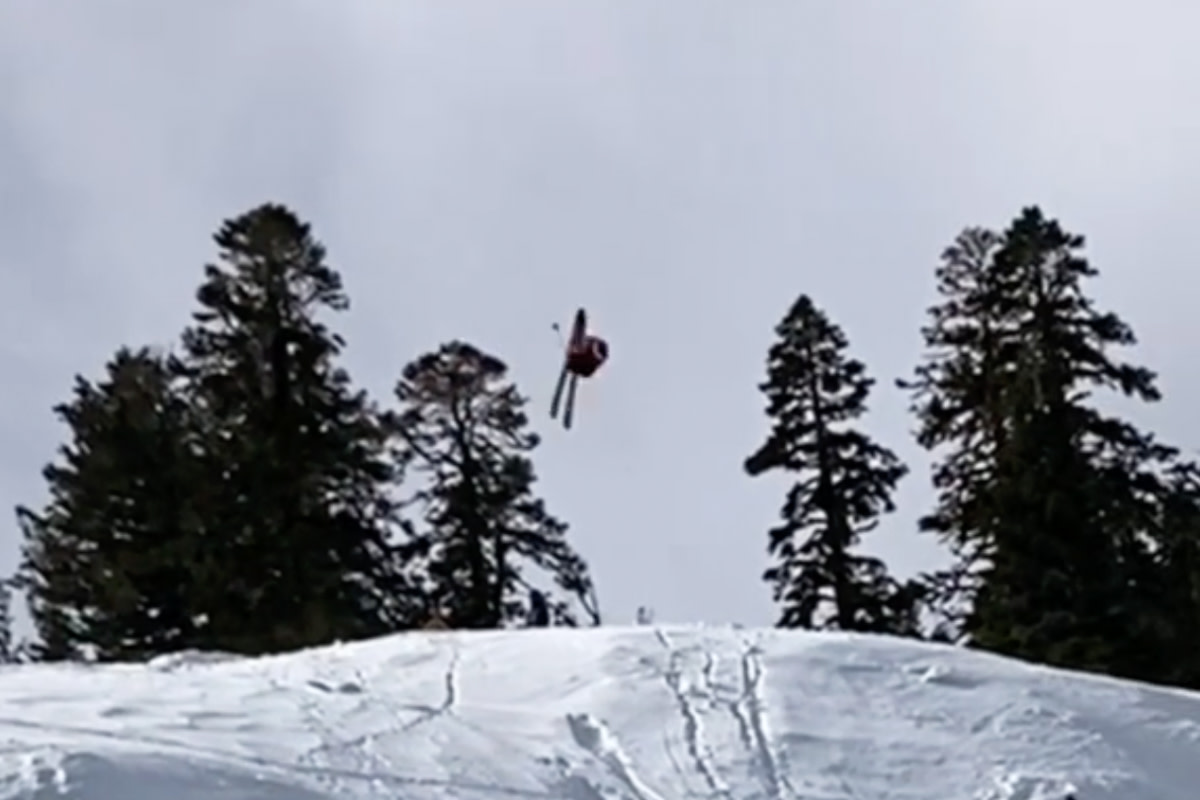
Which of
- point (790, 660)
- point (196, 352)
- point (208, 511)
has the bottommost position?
point (790, 660)

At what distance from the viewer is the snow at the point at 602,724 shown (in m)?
10.6

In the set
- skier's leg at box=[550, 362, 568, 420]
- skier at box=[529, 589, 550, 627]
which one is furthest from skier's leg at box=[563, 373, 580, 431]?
skier at box=[529, 589, 550, 627]

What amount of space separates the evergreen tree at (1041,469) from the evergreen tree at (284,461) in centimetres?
755

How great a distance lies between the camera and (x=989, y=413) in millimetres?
26438

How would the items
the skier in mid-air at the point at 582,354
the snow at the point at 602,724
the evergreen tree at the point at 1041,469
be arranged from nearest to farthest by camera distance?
the snow at the point at 602,724 → the skier in mid-air at the point at 582,354 → the evergreen tree at the point at 1041,469

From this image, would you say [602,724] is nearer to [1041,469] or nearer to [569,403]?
[569,403]

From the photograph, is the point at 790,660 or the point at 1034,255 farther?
the point at 1034,255

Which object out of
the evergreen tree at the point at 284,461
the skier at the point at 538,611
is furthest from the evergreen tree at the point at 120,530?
the skier at the point at 538,611

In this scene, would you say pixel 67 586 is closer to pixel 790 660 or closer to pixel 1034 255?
pixel 1034 255

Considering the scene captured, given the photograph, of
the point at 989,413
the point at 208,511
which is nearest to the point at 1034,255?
the point at 989,413

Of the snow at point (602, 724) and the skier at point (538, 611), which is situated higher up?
the skier at point (538, 611)

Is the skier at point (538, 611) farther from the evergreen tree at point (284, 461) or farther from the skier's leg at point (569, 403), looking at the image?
the skier's leg at point (569, 403)

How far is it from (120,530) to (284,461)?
251cm

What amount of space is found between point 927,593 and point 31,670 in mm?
14672
